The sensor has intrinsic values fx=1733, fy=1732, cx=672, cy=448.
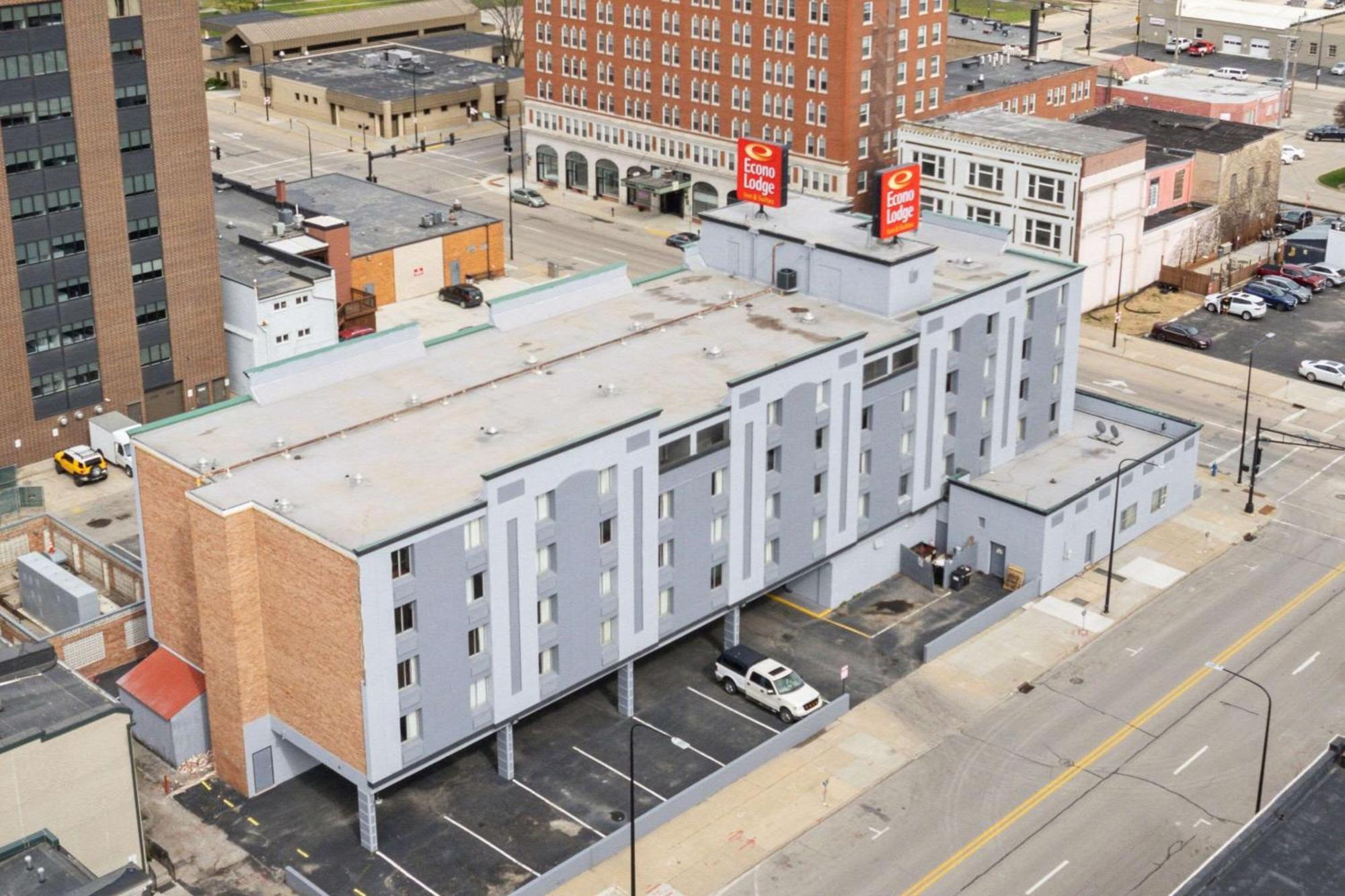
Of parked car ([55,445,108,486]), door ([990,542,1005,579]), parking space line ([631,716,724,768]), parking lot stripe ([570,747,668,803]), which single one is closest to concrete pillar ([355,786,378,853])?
parking lot stripe ([570,747,668,803])

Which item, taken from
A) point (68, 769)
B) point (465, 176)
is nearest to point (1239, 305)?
point (465, 176)

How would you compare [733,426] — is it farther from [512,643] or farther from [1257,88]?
[1257,88]

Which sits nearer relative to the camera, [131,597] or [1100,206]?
[131,597]

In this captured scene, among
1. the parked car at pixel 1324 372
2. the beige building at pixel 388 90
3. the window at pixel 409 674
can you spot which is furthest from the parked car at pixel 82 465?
the beige building at pixel 388 90

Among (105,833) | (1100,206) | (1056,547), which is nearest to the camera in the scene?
(105,833)

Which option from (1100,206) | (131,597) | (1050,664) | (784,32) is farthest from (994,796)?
(784,32)

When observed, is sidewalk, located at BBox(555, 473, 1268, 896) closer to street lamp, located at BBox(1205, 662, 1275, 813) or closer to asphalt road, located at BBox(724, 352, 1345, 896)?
asphalt road, located at BBox(724, 352, 1345, 896)

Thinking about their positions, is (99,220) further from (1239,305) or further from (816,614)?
(1239,305)
